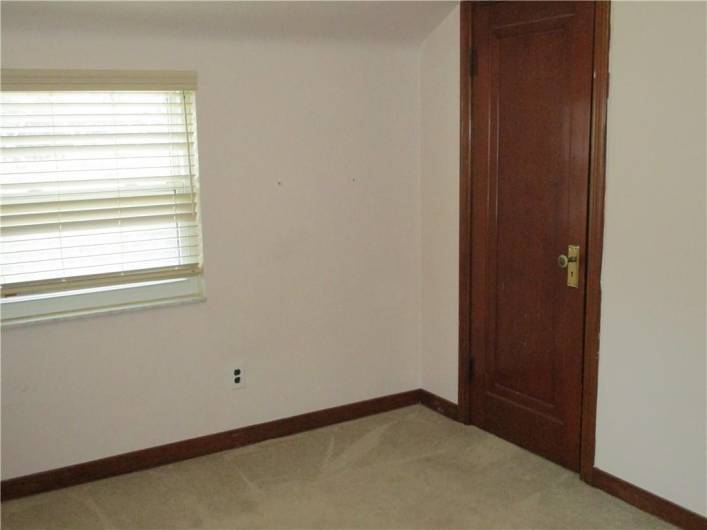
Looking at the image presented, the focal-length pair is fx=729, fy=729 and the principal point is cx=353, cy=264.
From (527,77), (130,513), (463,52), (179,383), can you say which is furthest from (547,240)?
(130,513)

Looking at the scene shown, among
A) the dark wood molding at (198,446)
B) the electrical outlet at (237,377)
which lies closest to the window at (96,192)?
the electrical outlet at (237,377)

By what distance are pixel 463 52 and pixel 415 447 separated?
1872mm

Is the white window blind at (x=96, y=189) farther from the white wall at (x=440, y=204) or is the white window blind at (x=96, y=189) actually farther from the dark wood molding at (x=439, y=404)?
the dark wood molding at (x=439, y=404)

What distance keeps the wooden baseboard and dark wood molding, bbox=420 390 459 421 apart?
2.88ft

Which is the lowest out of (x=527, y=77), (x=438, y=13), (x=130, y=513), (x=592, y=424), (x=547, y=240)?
(x=130, y=513)

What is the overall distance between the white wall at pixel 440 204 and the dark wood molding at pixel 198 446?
0.25 metres

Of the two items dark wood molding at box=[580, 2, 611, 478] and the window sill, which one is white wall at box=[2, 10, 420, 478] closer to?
the window sill

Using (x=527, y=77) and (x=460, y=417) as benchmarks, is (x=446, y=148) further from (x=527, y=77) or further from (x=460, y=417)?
(x=460, y=417)

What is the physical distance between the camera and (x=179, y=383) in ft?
10.8

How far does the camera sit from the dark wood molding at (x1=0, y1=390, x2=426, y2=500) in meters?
3.04

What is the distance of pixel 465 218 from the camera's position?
139 inches

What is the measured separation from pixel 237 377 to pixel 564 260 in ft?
5.21

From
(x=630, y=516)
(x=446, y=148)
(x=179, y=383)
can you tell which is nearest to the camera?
(x=630, y=516)

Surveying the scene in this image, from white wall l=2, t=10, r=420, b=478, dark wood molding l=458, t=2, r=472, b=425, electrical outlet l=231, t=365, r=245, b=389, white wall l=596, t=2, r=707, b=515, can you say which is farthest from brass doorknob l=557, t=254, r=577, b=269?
electrical outlet l=231, t=365, r=245, b=389
